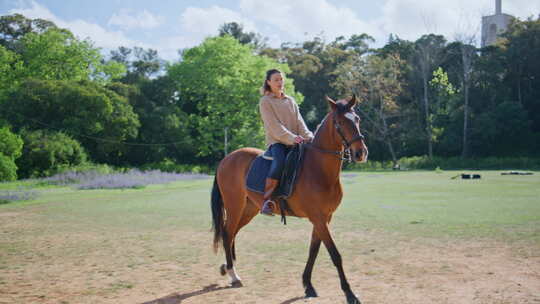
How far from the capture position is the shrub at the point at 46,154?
113 feet

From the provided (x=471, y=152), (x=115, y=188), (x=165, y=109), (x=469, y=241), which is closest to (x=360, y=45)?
(x=471, y=152)

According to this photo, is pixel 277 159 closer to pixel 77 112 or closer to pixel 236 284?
pixel 236 284

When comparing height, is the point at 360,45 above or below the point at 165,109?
above

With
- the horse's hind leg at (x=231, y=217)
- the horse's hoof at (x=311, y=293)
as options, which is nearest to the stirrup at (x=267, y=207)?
the horse's hind leg at (x=231, y=217)

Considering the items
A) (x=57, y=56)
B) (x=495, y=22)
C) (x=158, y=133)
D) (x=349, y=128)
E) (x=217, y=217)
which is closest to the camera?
(x=349, y=128)

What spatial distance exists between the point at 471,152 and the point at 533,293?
54.7 metres

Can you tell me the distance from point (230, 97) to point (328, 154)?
41.8 meters

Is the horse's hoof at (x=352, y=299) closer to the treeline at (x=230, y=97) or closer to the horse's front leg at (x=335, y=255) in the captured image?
the horse's front leg at (x=335, y=255)

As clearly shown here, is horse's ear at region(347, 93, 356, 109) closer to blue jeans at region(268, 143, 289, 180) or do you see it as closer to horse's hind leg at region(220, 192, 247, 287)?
blue jeans at region(268, 143, 289, 180)

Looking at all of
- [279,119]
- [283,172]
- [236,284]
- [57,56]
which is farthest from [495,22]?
[236,284]

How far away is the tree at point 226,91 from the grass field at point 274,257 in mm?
30639

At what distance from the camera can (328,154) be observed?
6.35 meters

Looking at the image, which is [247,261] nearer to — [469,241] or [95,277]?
[95,277]

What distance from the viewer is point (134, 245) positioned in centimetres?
1013
